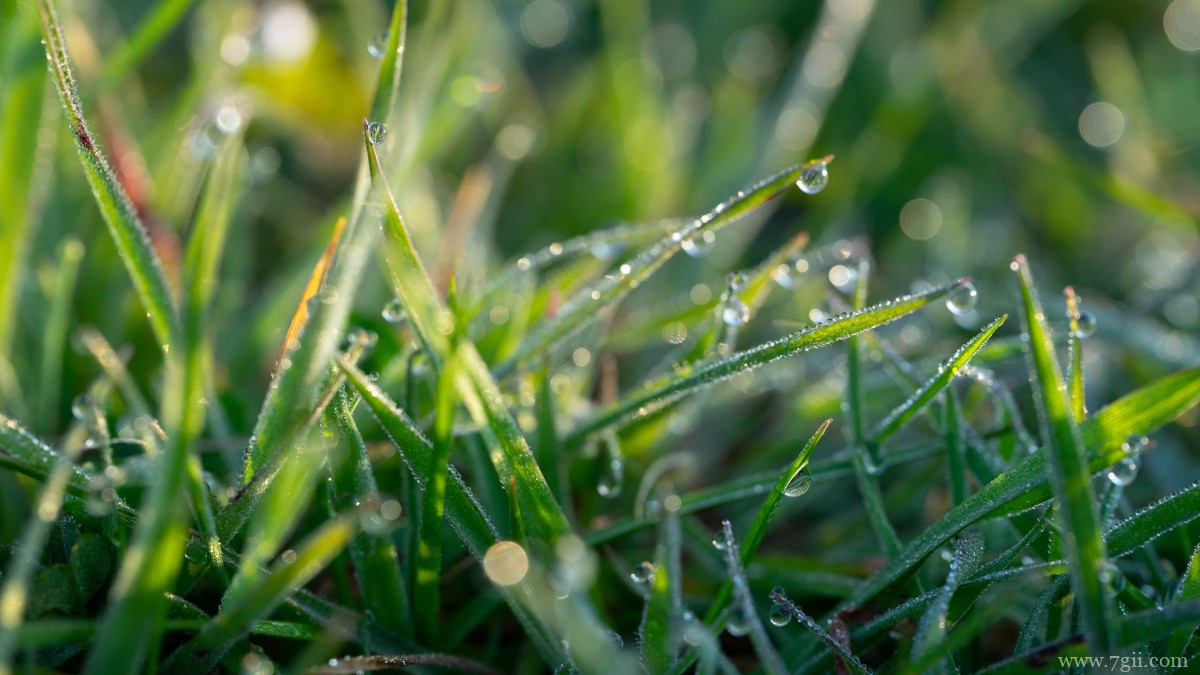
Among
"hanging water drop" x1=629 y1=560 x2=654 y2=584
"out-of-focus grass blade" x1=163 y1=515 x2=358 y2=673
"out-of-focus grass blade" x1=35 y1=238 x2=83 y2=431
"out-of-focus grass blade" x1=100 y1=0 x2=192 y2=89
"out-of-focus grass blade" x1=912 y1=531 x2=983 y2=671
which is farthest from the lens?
"out-of-focus grass blade" x1=100 y1=0 x2=192 y2=89

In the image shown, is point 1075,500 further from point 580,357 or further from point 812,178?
point 580,357

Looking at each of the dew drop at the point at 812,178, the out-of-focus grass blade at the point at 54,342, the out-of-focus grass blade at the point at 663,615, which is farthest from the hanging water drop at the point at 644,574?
the out-of-focus grass blade at the point at 54,342

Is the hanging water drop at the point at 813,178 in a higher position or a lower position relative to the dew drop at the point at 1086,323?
higher

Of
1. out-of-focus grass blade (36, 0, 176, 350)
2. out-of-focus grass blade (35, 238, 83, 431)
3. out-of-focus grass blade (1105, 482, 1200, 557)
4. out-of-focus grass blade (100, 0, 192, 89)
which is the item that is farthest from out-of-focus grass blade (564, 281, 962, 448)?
out-of-focus grass blade (100, 0, 192, 89)

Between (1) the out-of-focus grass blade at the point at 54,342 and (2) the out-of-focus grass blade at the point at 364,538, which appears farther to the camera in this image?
(1) the out-of-focus grass blade at the point at 54,342

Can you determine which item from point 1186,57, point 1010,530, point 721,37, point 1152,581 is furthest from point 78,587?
point 1186,57

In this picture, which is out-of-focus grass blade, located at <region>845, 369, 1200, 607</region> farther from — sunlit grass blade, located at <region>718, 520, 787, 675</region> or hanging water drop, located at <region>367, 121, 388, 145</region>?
hanging water drop, located at <region>367, 121, 388, 145</region>

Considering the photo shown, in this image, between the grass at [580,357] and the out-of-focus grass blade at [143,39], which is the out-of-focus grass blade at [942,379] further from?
the out-of-focus grass blade at [143,39]

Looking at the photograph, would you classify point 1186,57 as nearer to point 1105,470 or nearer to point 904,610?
point 1105,470
